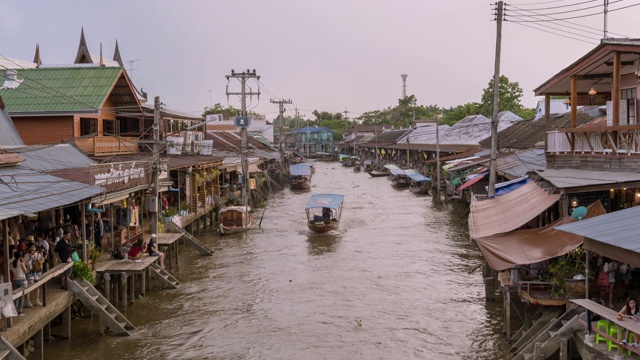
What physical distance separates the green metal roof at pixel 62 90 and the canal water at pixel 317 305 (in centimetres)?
834

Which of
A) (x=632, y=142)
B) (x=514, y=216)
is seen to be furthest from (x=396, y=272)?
(x=632, y=142)

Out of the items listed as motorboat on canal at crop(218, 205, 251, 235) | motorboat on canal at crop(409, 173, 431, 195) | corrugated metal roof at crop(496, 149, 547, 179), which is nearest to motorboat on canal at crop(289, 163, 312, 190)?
motorboat on canal at crop(409, 173, 431, 195)

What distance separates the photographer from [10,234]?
1677 centimetres

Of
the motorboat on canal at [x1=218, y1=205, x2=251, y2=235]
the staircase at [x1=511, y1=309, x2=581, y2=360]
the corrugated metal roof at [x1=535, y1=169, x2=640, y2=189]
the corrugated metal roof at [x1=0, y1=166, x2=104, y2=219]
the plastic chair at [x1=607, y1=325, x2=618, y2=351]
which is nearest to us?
the plastic chair at [x1=607, y1=325, x2=618, y2=351]

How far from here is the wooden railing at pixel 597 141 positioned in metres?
16.5

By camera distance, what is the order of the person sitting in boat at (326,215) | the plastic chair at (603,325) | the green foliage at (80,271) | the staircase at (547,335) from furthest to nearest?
the person sitting in boat at (326,215), the green foliage at (80,271), the staircase at (547,335), the plastic chair at (603,325)

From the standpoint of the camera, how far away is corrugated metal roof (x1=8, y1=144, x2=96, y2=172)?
830 inches

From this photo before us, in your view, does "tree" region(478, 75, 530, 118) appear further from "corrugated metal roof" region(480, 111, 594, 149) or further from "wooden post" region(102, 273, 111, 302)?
"wooden post" region(102, 273, 111, 302)

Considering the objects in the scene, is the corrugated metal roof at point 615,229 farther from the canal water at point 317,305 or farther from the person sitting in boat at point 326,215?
the person sitting in boat at point 326,215

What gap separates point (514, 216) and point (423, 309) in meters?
5.51

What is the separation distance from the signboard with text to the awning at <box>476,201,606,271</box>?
37.2ft

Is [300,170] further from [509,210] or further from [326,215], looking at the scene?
[509,210]

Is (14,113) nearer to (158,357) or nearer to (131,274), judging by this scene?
(131,274)

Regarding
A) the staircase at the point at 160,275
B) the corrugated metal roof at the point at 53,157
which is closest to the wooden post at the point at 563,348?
the staircase at the point at 160,275
